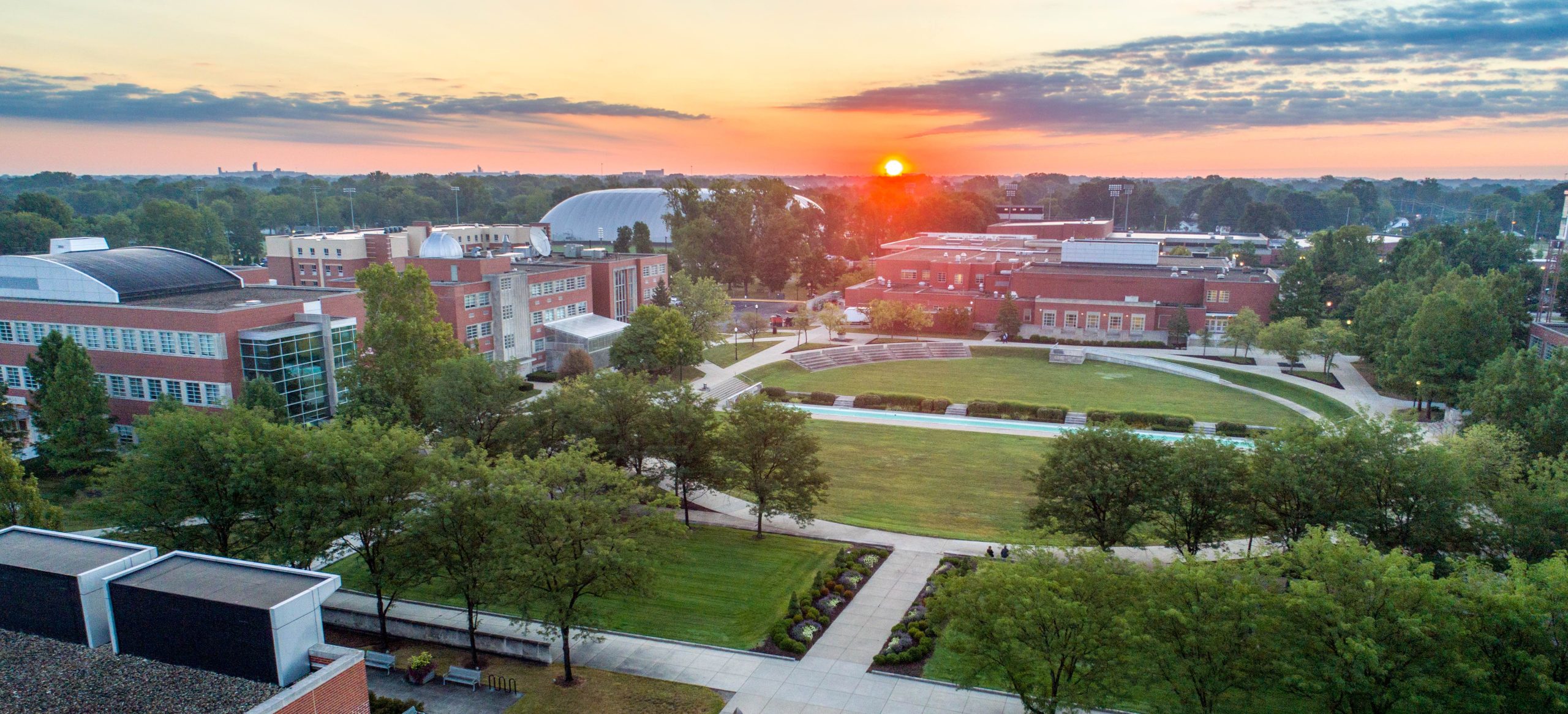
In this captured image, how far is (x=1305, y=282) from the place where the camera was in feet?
231

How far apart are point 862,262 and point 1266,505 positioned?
88.9 meters

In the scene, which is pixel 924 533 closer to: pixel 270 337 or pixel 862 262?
pixel 270 337

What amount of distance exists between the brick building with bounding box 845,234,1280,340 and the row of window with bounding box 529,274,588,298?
96.7 ft

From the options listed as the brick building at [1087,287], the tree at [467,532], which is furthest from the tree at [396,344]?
the brick building at [1087,287]

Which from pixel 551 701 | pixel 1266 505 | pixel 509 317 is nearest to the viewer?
pixel 551 701

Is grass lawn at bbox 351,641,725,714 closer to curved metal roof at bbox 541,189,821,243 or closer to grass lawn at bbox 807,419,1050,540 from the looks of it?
grass lawn at bbox 807,419,1050,540

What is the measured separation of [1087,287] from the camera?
3061 inches

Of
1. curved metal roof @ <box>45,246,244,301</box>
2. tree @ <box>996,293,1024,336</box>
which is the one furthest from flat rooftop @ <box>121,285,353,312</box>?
tree @ <box>996,293,1024,336</box>

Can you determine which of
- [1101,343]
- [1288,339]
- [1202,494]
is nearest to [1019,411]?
[1288,339]

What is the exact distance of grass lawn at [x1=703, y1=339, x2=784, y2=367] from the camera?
217 feet

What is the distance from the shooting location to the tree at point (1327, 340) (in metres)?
59.3

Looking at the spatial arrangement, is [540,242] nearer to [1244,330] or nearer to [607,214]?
[607,214]

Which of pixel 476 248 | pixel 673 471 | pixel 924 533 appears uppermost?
pixel 476 248

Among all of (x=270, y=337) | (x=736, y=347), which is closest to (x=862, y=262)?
(x=736, y=347)
